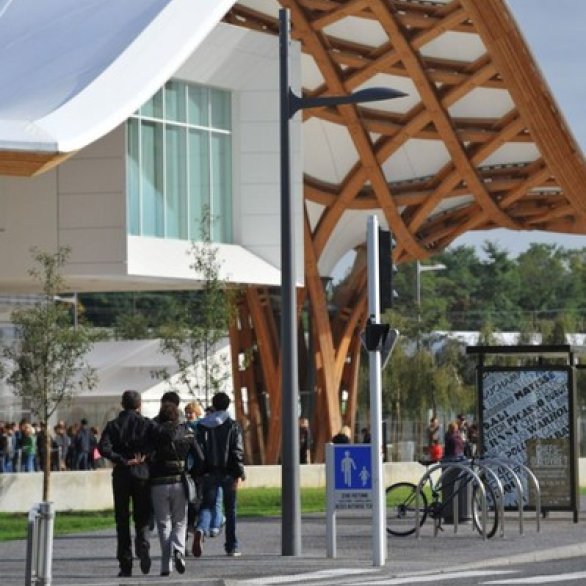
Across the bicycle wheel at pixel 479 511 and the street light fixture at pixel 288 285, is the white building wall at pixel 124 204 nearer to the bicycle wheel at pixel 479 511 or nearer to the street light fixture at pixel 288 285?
the bicycle wheel at pixel 479 511

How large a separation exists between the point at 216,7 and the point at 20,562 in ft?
63.0

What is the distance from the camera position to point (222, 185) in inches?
1711

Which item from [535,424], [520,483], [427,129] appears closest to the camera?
[520,483]

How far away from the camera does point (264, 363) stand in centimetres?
5666

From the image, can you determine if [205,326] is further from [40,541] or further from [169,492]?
[40,541]

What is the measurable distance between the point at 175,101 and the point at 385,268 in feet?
76.9

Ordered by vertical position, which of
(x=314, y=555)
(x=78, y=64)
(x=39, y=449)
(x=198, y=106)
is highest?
(x=198, y=106)

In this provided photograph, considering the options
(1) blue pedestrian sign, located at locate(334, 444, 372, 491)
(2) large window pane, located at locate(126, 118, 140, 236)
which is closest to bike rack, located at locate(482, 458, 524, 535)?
(1) blue pedestrian sign, located at locate(334, 444, 372, 491)

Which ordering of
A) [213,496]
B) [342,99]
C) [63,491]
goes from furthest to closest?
1. [63,491]
2. [342,99]
3. [213,496]

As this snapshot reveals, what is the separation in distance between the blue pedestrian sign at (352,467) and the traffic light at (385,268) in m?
1.61

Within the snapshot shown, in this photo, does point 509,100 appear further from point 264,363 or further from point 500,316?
point 500,316

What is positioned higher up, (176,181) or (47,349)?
(176,181)

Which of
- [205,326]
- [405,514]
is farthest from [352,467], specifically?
[205,326]

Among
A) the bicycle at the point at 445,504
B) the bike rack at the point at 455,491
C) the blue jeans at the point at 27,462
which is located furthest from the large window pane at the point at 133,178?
the bike rack at the point at 455,491
